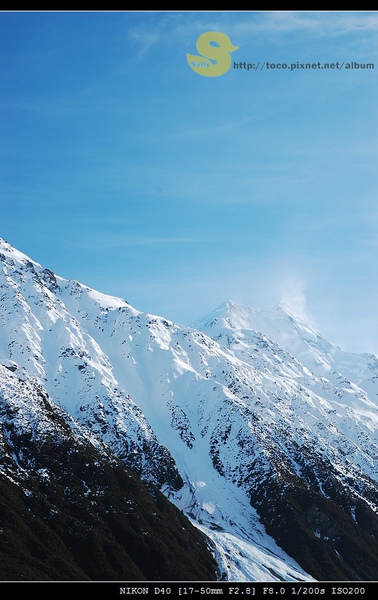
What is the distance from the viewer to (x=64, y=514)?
7785 inches
